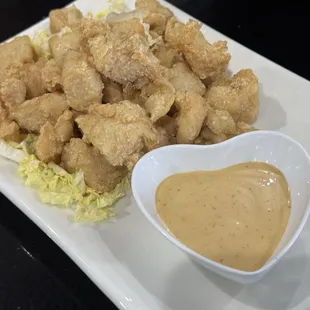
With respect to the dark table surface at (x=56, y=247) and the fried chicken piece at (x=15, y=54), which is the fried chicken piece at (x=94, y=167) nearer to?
the dark table surface at (x=56, y=247)

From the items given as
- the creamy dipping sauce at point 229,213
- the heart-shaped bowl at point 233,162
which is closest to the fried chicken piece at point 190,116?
the heart-shaped bowl at point 233,162

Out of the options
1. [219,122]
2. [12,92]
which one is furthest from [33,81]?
[219,122]

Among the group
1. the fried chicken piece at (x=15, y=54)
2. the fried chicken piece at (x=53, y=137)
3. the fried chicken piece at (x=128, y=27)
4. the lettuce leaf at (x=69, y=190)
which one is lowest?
the lettuce leaf at (x=69, y=190)

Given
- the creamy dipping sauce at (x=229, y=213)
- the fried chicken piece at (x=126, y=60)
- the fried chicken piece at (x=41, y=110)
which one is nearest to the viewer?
the creamy dipping sauce at (x=229, y=213)

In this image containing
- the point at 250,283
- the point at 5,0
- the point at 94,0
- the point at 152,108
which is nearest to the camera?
the point at 250,283

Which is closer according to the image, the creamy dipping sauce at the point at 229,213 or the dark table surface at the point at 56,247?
the creamy dipping sauce at the point at 229,213

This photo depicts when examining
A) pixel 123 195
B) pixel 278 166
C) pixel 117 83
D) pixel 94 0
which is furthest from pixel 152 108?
pixel 94 0

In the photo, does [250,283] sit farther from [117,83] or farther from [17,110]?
[17,110]
